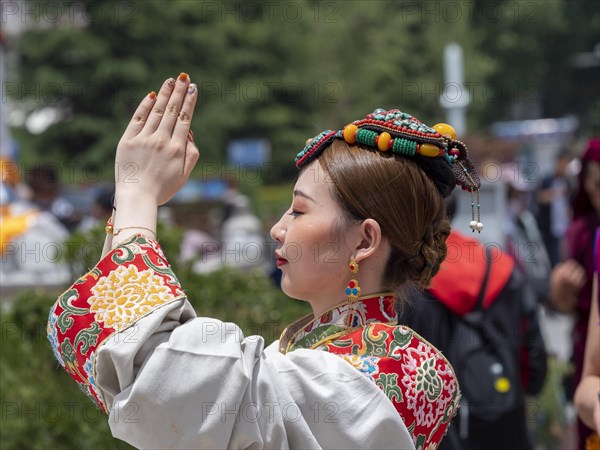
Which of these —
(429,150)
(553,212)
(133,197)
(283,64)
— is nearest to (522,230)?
(553,212)

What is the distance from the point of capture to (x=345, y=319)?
1.85m

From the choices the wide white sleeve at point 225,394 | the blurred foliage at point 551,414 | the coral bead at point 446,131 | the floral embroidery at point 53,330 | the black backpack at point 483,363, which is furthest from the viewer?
the blurred foliage at point 551,414

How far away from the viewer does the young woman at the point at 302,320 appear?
5.09 feet

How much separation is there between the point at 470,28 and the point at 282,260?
37765mm

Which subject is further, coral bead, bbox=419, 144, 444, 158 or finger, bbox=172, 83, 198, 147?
coral bead, bbox=419, 144, 444, 158

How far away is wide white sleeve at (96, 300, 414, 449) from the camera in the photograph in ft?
5.04

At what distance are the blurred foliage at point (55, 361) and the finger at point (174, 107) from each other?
228 cm

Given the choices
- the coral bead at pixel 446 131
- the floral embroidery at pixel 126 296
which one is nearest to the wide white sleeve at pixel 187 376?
the floral embroidery at pixel 126 296

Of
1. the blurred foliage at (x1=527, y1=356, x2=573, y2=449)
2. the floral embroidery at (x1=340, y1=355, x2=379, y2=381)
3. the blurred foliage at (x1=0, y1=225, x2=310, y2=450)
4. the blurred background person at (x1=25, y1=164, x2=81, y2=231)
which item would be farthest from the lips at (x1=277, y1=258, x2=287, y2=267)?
the blurred background person at (x1=25, y1=164, x2=81, y2=231)

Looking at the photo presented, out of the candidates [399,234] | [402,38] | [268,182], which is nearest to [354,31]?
[402,38]

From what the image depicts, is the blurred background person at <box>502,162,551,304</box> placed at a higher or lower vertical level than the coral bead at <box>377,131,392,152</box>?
lower

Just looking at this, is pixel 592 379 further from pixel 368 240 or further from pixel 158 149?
pixel 158 149

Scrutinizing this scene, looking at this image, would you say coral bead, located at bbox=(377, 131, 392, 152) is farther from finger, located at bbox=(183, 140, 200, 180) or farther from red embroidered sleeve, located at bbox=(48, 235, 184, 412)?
red embroidered sleeve, located at bbox=(48, 235, 184, 412)

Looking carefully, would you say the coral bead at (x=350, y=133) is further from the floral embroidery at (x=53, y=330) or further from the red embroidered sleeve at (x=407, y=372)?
the floral embroidery at (x=53, y=330)
